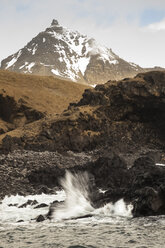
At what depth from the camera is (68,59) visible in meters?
119

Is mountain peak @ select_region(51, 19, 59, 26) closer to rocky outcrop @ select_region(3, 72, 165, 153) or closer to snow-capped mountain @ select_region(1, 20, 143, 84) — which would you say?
snow-capped mountain @ select_region(1, 20, 143, 84)

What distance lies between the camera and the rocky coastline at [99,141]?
43.7 feet

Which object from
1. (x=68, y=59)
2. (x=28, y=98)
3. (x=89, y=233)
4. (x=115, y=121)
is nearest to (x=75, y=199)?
(x=89, y=233)

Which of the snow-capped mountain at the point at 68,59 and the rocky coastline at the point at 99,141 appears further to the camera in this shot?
the snow-capped mountain at the point at 68,59

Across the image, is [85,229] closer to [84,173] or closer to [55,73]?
[84,173]

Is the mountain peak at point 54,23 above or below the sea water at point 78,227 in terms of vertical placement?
above

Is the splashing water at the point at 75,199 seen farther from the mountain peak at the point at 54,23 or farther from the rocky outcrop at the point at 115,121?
the mountain peak at the point at 54,23

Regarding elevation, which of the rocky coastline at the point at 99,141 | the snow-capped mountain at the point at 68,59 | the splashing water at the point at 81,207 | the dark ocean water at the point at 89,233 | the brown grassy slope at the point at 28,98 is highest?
the snow-capped mountain at the point at 68,59

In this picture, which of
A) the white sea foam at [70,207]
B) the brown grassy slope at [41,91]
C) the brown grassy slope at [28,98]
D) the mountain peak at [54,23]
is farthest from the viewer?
the mountain peak at [54,23]

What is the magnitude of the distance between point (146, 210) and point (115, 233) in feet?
5.77

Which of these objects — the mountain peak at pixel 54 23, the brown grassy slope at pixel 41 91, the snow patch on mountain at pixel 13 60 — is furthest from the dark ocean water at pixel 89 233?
the mountain peak at pixel 54 23

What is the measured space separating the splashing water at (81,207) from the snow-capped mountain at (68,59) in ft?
286

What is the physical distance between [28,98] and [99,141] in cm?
1176

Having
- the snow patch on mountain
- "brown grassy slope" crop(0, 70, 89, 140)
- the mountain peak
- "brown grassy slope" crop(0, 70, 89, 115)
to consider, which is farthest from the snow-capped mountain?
"brown grassy slope" crop(0, 70, 89, 140)
